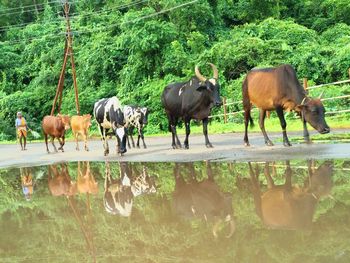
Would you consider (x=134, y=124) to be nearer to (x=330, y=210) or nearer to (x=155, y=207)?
(x=155, y=207)

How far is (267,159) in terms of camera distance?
34.6 feet

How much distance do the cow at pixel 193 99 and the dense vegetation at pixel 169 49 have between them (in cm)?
724

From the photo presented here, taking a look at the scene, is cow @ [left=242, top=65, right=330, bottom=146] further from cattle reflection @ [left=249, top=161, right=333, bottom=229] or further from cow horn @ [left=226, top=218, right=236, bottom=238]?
cow horn @ [left=226, top=218, right=236, bottom=238]

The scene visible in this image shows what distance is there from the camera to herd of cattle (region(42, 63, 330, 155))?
42.4 ft

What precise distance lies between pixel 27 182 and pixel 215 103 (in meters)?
5.73

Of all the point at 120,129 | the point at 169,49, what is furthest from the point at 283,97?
the point at 169,49

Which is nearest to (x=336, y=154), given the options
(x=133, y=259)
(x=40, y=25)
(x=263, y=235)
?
(x=263, y=235)

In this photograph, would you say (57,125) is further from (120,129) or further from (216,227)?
(216,227)

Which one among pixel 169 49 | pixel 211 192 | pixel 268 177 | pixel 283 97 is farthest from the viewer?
pixel 169 49

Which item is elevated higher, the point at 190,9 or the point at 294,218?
the point at 190,9

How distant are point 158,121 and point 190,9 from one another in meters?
7.93

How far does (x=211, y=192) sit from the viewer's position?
769 cm

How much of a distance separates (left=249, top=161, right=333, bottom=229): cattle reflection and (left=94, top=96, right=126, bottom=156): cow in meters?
7.18

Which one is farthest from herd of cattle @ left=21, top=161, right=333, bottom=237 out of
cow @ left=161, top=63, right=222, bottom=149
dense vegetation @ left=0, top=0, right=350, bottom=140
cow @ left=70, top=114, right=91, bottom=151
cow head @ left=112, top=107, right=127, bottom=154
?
dense vegetation @ left=0, top=0, right=350, bottom=140
